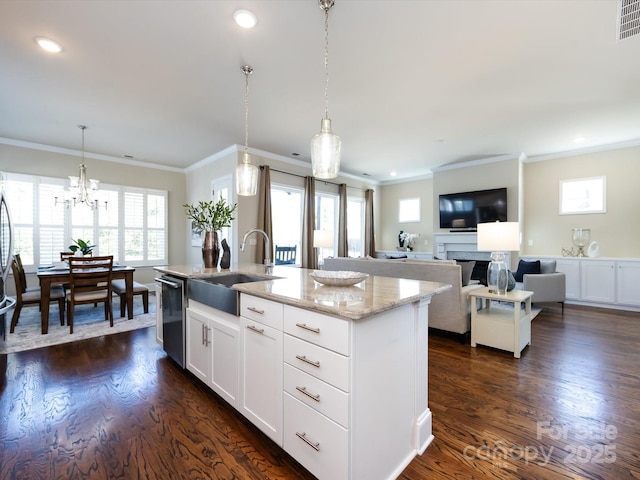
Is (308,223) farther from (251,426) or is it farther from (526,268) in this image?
(251,426)

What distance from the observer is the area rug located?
131 inches

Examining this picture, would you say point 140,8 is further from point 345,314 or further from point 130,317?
point 130,317

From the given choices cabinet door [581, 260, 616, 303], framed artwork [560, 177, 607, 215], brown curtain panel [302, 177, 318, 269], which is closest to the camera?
cabinet door [581, 260, 616, 303]

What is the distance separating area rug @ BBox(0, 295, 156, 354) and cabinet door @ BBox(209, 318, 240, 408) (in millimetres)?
2343

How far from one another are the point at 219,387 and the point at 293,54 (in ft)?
9.26

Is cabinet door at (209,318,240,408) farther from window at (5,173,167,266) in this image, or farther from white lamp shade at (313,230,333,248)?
window at (5,173,167,266)

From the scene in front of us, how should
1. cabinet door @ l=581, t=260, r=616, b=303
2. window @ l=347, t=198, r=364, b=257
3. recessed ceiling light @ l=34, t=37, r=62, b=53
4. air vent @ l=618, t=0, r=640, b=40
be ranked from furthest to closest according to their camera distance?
window @ l=347, t=198, r=364, b=257 → cabinet door @ l=581, t=260, r=616, b=303 → recessed ceiling light @ l=34, t=37, r=62, b=53 → air vent @ l=618, t=0, r=640, b=40

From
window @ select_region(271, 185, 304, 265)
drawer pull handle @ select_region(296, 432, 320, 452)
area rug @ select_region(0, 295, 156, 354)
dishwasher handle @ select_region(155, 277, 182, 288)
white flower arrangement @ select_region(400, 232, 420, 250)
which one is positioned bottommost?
area rug @ select_region(0, 295, 156, 354)

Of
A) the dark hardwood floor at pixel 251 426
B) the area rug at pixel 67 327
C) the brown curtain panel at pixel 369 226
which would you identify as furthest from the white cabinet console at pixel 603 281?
the area rug at pixel 67 327

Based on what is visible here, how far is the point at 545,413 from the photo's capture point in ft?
6.59

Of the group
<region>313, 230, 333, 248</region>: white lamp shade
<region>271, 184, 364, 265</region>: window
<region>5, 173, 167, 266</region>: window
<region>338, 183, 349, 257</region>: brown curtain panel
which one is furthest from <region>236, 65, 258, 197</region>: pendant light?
<region>338, 183, 349, 257</region>: brown curtain panel

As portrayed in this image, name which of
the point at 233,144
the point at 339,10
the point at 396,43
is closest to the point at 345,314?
the point at 339,10

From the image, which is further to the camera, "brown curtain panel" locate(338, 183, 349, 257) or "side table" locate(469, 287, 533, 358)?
"brown curtain panel" locate(338, 183, 349, 257)

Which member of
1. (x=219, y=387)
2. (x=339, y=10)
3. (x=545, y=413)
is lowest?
(x=545, y=413)
